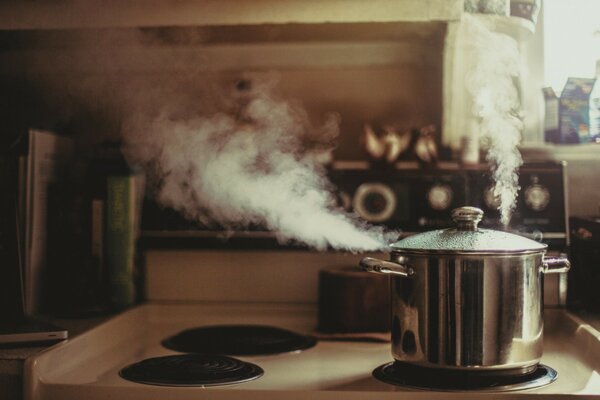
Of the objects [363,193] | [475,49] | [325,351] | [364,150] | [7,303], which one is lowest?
[325,351]

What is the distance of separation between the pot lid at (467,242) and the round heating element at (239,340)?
40 cm

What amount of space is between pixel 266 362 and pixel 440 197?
2.08ft

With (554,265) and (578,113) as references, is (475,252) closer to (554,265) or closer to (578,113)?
(554,265)

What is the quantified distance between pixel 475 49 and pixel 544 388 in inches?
36.3

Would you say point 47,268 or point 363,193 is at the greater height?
point 363,193

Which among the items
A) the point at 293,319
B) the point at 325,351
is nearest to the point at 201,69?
the point at 293,319

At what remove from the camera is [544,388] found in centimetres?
110

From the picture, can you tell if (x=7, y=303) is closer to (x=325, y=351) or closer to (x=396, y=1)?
(x=325, y=351)

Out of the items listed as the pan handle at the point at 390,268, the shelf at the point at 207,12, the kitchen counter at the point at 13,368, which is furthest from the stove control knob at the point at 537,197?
the kitchen counter at the point at 13,368

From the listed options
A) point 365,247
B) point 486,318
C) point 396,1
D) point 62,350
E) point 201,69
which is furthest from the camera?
point 201,69

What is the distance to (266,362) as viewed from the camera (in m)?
1.31

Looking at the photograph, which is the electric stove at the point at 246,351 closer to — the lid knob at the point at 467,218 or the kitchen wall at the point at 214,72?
the lid knob at the point at 467,218

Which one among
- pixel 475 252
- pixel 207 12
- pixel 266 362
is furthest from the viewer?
pixel 207 12

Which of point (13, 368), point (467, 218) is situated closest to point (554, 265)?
point (467, 218)
